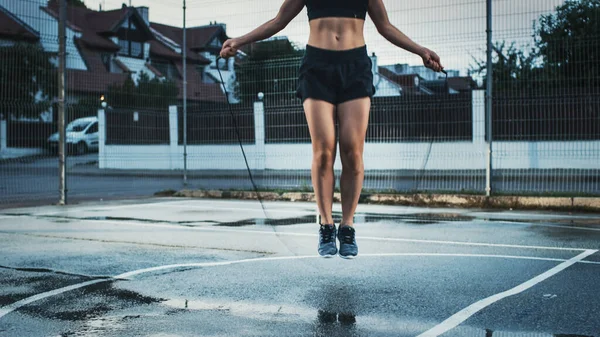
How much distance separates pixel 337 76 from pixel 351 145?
1.49ft

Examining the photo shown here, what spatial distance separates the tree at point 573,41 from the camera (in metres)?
12.9

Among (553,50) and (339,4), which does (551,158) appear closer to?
(553,50)

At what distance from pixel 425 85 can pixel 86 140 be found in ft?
34.3

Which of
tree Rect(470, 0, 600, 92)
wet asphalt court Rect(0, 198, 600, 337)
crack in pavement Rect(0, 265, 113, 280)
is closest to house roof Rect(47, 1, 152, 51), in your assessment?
tree Rect(470, 0, 600, 92)

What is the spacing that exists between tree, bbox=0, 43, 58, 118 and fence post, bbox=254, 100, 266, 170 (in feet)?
15.8

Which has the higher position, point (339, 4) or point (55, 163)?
point (339, 4)

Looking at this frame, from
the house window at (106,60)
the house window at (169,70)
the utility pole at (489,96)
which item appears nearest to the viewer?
the utility pole at (489,96)

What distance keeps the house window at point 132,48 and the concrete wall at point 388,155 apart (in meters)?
32.6

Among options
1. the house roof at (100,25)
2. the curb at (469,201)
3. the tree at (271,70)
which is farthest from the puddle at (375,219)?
the house roof at (100,25)

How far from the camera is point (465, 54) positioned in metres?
13.5

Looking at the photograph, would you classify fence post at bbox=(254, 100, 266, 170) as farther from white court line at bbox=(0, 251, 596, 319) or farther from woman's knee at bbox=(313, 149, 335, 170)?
woman's knee at bbox=(313, 149, 335, 170)

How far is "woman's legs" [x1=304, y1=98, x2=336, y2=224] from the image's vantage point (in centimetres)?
468

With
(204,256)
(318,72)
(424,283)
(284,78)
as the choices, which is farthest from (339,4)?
(284,78)

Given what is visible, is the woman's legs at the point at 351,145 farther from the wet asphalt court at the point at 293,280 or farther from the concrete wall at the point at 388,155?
the concrete wall at the point at 388,155
